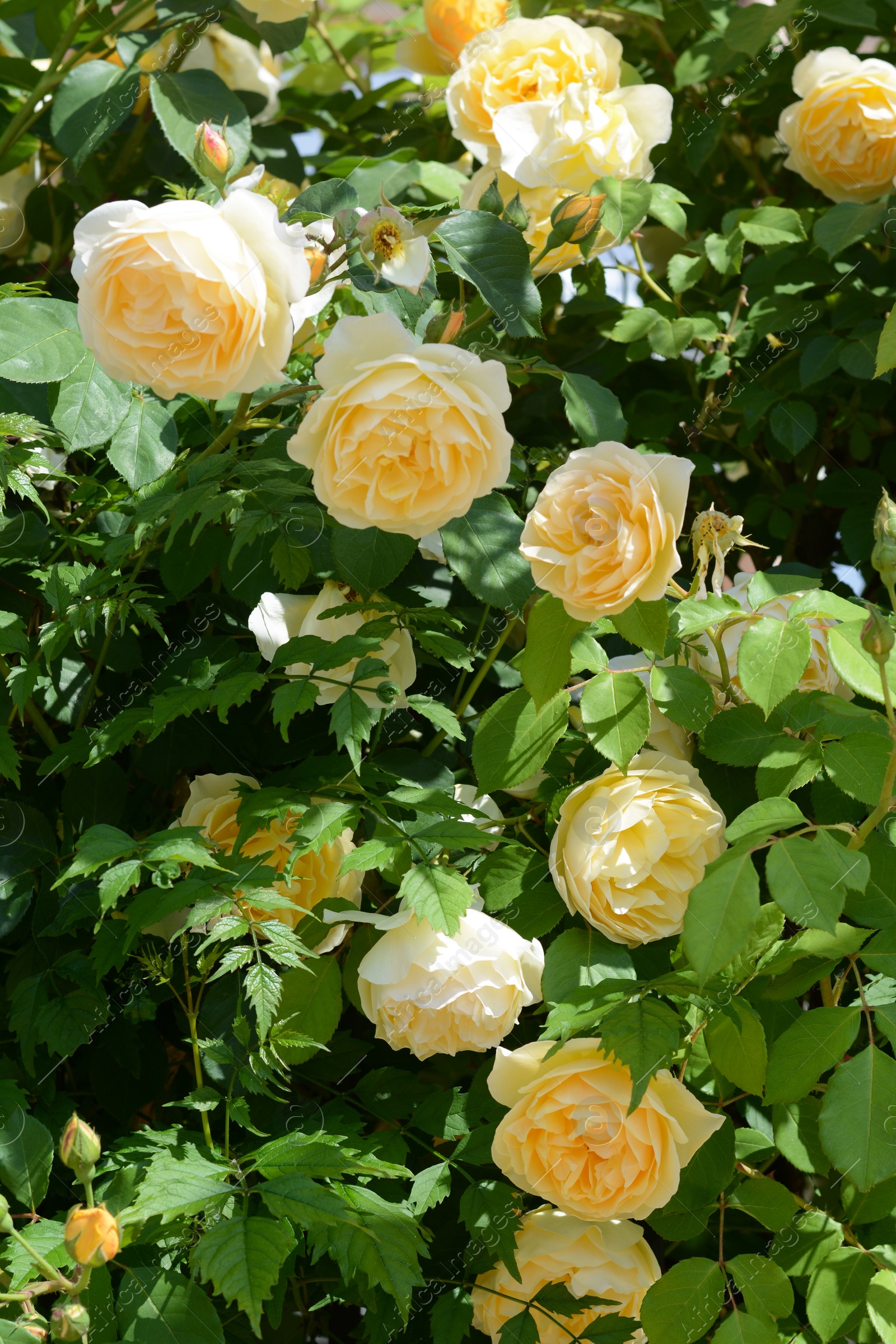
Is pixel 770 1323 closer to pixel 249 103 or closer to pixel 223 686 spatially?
pixel 223 686

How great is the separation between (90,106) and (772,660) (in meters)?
0.98

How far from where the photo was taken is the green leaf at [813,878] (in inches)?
25.9

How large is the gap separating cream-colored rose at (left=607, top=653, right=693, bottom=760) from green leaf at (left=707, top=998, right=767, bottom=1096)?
0.22 metres

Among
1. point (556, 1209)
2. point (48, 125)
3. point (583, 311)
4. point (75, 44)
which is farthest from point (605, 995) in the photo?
point (75, 44)

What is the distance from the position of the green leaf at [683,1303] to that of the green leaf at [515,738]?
0.38m

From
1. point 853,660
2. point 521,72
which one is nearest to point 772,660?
point 853,660

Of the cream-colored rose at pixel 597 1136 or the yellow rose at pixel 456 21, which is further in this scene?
the yellow rose at pixel 456 21

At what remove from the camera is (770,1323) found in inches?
31.8

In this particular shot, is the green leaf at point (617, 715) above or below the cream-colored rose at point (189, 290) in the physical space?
below

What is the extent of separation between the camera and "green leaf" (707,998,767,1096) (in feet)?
2.64

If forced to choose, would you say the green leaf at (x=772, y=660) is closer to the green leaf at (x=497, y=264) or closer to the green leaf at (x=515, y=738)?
the green leaf at (x=515, y=738)

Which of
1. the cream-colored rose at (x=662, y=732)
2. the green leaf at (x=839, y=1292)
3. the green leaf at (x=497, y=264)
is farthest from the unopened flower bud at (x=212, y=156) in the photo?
the green leaf at (x=839, y=1292)

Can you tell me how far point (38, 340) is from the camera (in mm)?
971

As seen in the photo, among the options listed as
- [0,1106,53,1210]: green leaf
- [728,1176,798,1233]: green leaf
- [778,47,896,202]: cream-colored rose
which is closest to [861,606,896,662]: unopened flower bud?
[728,1176,798,1233]: green leaf
